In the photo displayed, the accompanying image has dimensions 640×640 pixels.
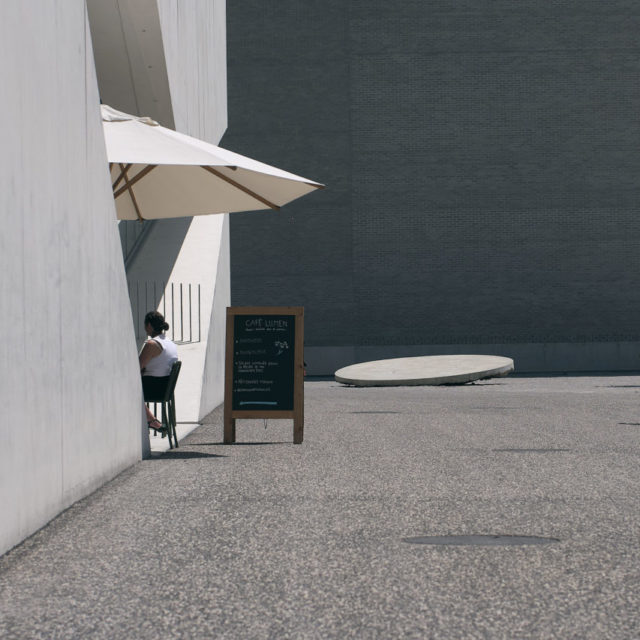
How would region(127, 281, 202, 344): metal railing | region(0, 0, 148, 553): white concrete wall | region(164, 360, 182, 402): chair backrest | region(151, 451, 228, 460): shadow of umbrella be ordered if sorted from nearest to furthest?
1. region(0, 0, 148, 553): white concrete wall
2. region(151, 451, 228, 460): shadow of umbrella
3. region(164, 360, 182, 402): chair backrest
4. region(127, 281, 202, 344): metal railing

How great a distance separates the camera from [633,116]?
124 feet

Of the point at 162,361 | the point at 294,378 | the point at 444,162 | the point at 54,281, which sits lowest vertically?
the point at 294,378

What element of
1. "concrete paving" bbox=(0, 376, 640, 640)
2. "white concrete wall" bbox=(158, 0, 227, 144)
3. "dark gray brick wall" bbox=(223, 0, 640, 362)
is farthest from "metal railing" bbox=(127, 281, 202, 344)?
"dark gray brick wall" bbox=(223, 0, 640, 362)

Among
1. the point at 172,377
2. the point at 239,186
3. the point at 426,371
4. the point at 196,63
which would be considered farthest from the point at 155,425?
the point at 426,371

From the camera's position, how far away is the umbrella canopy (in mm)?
9711

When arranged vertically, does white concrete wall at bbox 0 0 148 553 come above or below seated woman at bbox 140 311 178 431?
above

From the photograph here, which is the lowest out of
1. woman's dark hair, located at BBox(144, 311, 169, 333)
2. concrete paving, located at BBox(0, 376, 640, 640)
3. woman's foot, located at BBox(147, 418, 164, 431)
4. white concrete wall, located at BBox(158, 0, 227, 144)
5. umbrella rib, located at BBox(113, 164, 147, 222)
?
woman's foot, located at BBox(147, 418, 164, 431)

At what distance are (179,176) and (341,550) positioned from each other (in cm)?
732

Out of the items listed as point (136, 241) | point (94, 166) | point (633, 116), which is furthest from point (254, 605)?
point (633, 116)

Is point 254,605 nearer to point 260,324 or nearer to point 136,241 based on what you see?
point 260,324

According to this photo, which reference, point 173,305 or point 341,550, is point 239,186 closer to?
point 173,305

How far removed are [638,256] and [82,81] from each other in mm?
32213

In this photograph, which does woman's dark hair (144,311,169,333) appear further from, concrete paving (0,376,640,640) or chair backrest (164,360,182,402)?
concrete paving (0,376,640,640)

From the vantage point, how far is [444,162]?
37406 mm
